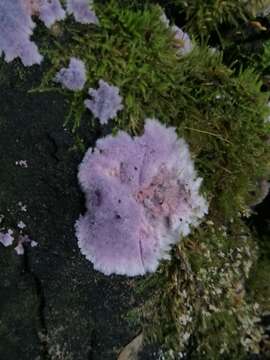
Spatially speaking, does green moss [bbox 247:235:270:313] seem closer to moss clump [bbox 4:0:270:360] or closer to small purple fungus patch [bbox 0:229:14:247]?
moss clump [bbox 4:0:270:360]

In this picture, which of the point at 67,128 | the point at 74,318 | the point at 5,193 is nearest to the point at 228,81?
the point at 67,128

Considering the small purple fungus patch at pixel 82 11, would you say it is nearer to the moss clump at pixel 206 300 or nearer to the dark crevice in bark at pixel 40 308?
the dark crevice in bark at pixel 40 308

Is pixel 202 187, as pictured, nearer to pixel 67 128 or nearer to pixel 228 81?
pixel 228 81

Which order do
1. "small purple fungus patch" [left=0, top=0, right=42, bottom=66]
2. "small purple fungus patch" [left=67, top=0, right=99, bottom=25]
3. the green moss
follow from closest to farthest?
"small purple fungus patch" [left=0, top=0, right=42, bottom=66]
"small purple fungus patch" [left=67, top=0, right=99, bottom=25]
the green moss

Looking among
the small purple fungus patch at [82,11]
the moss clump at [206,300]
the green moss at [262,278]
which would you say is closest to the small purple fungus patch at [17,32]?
the small purple fungus patch at [82,11]

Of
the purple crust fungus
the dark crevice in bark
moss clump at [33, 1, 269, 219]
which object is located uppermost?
moss clump at [33, 1, 269, 219]

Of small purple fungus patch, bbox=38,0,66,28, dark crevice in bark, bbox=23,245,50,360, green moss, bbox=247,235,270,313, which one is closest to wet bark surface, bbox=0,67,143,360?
dark crevice in bark, bbox=23,245,50,360
